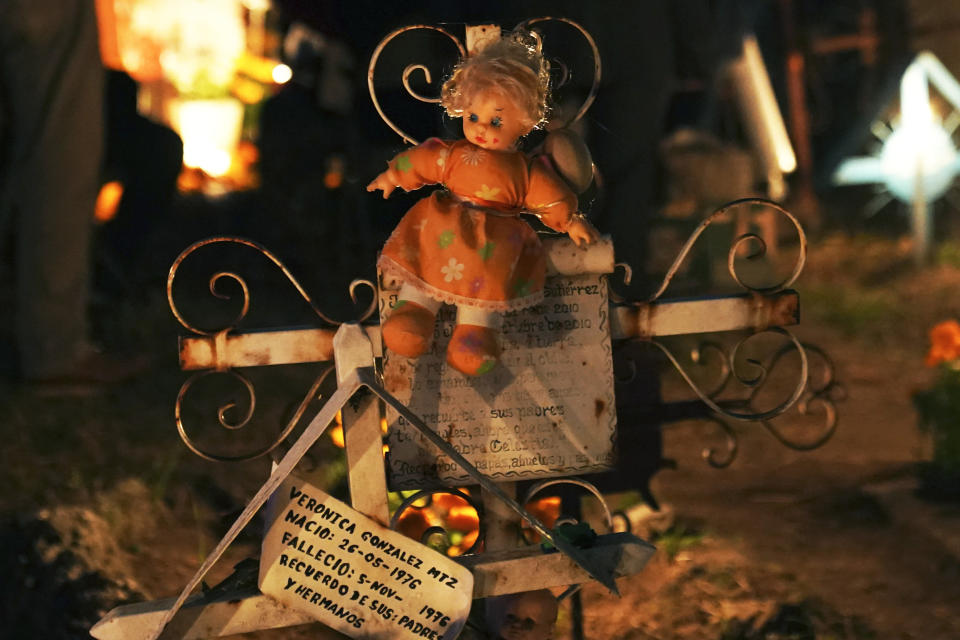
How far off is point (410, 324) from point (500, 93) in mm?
501

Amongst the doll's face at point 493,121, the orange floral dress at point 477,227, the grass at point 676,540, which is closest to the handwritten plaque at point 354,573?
the orange floral dress at point 477,227

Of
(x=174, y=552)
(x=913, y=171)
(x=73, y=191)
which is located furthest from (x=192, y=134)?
(x=174, y=552)

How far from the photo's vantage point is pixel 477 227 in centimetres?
217

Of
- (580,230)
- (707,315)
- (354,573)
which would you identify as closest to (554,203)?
(580,230)

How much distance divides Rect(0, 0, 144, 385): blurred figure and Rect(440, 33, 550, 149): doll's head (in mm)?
2494

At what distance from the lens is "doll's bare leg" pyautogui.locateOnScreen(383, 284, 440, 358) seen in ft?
7.14

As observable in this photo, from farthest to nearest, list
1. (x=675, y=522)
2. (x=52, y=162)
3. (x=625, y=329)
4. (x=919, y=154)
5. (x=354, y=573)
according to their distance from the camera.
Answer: (x=919, y=154), (x=52, y=162), (x=675, y=522), (x=625, y=329), (x=354, y=573)

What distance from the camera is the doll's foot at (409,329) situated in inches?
85.7

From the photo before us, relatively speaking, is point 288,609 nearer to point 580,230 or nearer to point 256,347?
point 256,347

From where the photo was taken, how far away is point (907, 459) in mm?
3795

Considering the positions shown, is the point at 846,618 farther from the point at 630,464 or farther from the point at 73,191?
the point at 73,191

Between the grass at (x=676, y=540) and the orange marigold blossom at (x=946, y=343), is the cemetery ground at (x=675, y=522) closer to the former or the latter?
the grass at (x=676, y=540)

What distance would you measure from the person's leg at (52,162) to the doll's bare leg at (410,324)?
2520 millimetres

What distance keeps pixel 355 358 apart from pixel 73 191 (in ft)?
8.83
